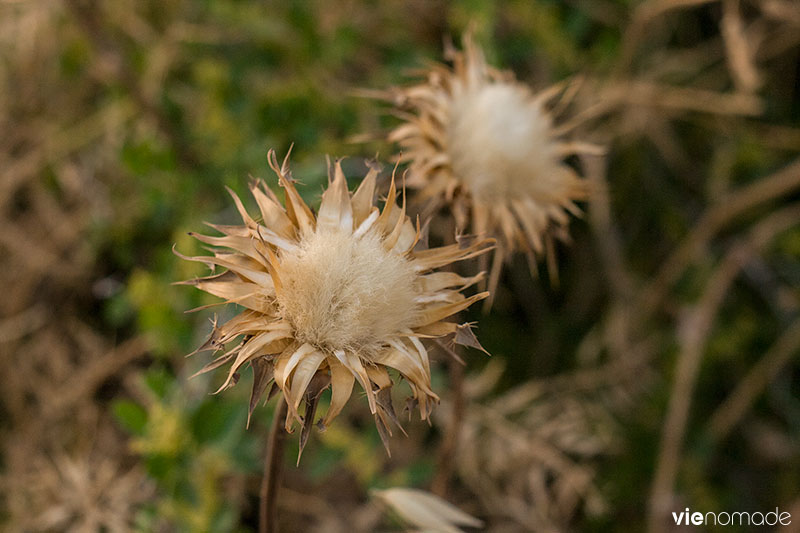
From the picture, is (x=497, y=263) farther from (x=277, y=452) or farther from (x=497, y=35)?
(x=497, y=35)

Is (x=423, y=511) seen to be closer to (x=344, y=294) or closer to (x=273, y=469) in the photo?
(x=273, y=469)

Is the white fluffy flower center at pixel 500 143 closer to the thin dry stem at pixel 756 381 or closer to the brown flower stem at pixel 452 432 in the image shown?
the brown flower stem at pixel 452 432

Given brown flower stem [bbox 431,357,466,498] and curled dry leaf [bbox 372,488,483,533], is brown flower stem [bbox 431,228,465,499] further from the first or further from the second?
curled dry leaf [bbox 372,488,483,533]

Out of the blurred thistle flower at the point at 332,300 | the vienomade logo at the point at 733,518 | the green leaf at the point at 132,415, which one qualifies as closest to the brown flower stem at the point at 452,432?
the blurred thistle flower at the point at 332,300

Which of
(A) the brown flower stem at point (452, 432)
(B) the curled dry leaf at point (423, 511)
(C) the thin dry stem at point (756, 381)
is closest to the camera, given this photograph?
(B) the curled dry leaf at point (423, 511)

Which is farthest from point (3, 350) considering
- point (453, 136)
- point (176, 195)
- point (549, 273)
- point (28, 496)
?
point (549, 273)

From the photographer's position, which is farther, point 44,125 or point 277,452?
point 44,125

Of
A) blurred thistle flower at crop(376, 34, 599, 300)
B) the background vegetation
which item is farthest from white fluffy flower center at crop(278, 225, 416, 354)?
the background vegetation
